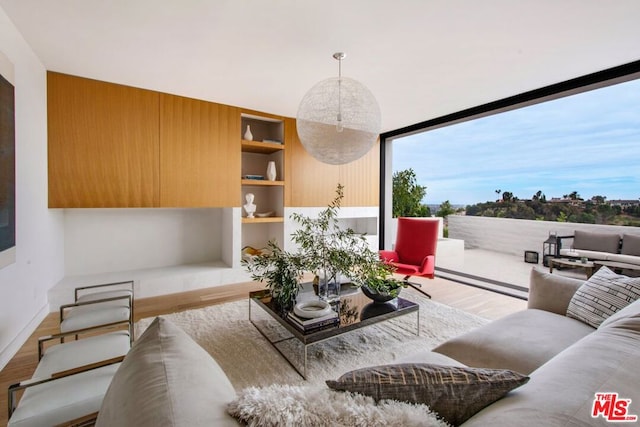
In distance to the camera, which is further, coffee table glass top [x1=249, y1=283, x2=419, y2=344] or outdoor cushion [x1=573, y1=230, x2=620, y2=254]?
outdoor cushion [x1=573, y1=230, x2=620, y2=254]

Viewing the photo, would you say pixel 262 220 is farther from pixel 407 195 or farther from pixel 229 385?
pixel 229 385

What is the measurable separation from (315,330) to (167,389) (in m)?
1.35

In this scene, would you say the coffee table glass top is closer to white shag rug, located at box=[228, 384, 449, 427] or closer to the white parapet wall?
white shag rug, located at box=[228, 384, 449, 427]

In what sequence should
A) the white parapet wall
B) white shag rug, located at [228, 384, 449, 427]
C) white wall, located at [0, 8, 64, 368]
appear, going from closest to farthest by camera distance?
1. white shag rug, located at [228, 384, 449, 427]
2. white wall, located at [0, 8, 64, 368]
3. the white parapet wall

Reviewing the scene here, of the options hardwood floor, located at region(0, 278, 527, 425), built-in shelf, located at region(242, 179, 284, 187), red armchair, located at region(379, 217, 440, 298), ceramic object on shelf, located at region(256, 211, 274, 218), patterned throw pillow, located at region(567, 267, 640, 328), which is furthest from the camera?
ceramic object on shelf, located at region(256, 211, 274, 218)

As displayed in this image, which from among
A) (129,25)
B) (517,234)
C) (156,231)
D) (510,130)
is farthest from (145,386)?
(517,234)

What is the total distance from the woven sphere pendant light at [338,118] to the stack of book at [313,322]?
4.61 feet

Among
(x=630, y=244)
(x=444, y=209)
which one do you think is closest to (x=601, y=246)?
(x=630, y=244)

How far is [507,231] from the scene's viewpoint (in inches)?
233

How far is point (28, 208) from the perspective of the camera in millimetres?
2379

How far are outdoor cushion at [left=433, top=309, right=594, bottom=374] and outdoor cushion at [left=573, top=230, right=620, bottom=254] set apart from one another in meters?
2.83

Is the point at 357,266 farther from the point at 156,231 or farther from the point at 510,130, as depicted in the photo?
the point at 510,130

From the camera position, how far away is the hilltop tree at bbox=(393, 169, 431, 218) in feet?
18.5

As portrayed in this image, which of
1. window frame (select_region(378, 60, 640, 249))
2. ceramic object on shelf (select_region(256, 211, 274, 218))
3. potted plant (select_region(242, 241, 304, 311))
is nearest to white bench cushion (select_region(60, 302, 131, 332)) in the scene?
potted plant (select_region(242, 241, 304, 311))
